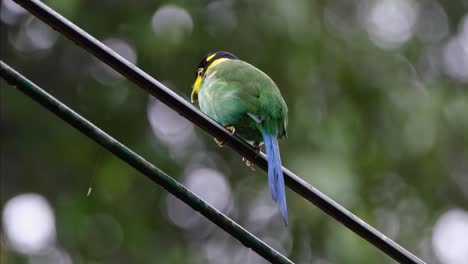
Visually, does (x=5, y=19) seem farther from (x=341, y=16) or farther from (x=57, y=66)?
(x=341, y=16)

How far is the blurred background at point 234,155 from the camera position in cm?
598

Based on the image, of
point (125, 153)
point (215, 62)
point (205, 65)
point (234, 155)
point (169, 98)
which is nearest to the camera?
point (125, 153)

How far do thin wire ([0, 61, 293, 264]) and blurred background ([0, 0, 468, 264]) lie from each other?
3.26 metres

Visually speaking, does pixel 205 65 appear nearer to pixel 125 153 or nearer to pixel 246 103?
pixel 246 103

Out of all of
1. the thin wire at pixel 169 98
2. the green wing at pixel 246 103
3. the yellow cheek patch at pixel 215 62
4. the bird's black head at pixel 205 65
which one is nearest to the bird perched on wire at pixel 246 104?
the green wing at pixel 246 103

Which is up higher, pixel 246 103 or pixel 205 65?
pixel 205 65

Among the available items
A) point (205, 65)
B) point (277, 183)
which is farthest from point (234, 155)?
point (277, 183)

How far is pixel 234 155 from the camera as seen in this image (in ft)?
24.8

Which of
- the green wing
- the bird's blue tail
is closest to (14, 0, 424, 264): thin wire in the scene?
the bird's blue tail

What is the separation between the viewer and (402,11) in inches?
281

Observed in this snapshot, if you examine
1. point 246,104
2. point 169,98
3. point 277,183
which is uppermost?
point 246,104

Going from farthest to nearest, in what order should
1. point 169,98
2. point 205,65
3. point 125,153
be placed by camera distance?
point 205,65
point 169,98
point 125,153

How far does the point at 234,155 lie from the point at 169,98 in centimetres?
538

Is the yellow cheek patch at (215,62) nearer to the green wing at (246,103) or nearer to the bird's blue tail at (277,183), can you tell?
the green wing at (246,103)
